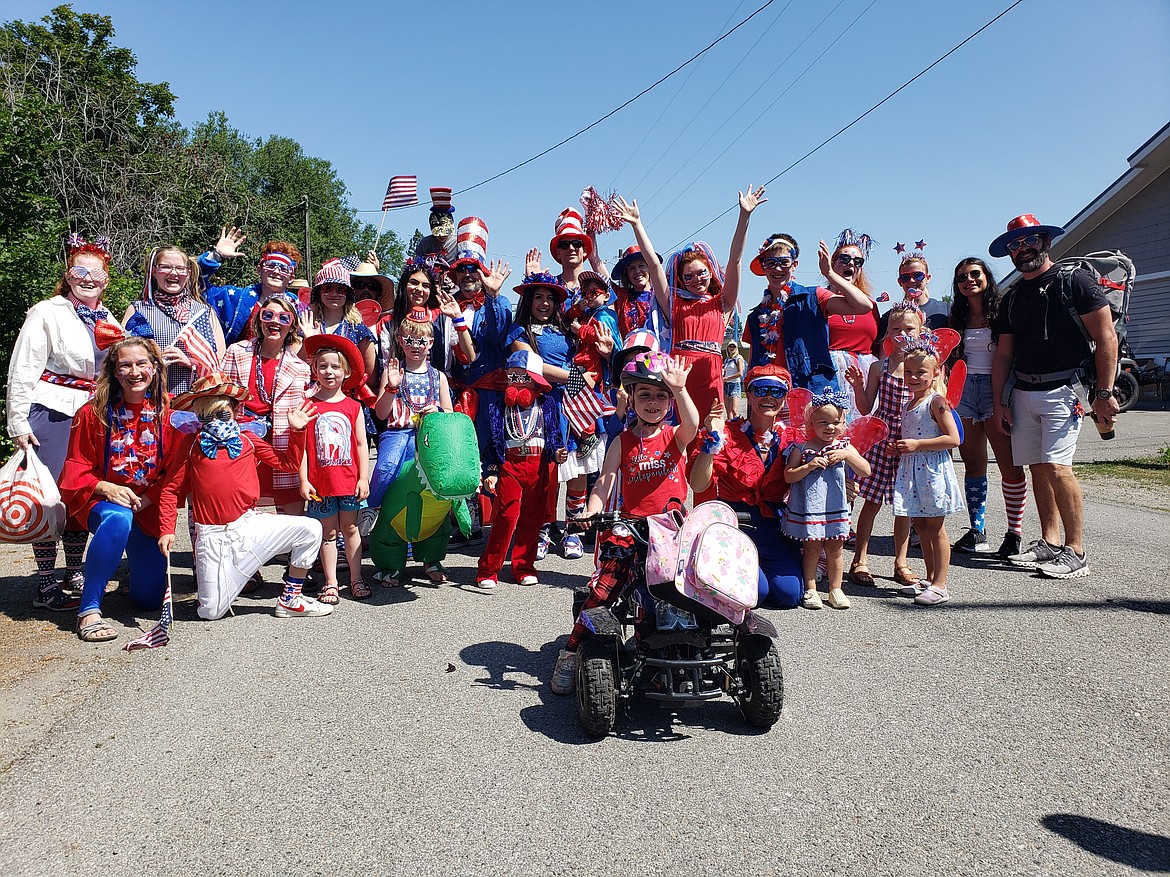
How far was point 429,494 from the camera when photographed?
559 centimetres

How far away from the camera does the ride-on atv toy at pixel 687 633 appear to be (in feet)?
10.9

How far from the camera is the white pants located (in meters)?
4.87

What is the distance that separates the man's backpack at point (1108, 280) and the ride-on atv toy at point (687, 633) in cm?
381

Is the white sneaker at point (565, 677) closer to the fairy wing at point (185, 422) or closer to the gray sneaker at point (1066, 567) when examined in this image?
the fairy wing at point (185, 422)

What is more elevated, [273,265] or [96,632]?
[273,265]

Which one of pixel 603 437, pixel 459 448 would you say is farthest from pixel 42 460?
pixel 603 437

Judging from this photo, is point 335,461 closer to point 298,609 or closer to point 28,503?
point 298,609

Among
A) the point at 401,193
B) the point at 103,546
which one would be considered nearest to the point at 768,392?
the point at 103,546

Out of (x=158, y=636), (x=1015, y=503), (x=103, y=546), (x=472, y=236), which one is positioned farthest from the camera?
(x=472, y=236)

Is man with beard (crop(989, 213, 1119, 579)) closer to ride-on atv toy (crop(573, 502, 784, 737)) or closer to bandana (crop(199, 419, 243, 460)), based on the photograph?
ride-on atv toy (crop(573, 502, 784, 737))

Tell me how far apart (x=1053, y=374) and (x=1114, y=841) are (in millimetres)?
4063

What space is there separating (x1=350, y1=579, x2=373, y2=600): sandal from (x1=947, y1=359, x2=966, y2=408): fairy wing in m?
4.17

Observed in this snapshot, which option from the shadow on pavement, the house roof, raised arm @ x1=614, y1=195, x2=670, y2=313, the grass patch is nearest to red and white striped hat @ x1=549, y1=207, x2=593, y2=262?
raised arm @ x1=614, y1=195, x2=670, y2=313

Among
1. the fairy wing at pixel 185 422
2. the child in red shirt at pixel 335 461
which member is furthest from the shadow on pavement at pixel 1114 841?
the fairy wing at pixel 185 422
